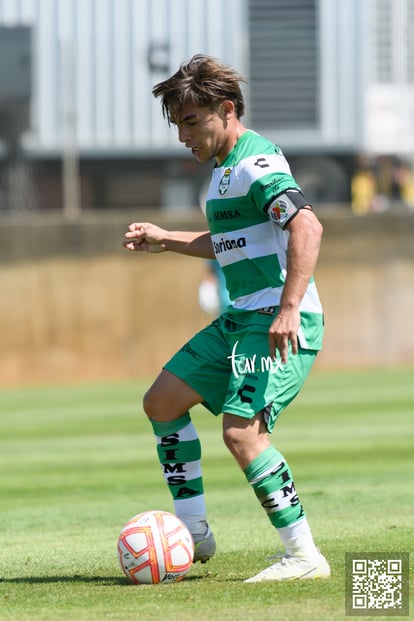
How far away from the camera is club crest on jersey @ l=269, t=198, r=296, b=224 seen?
5324 millimetres

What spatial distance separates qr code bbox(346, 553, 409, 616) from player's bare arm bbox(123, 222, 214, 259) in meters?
1.61

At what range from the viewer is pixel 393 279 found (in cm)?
2181

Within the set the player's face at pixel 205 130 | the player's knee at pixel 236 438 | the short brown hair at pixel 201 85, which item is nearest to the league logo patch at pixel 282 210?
the player's face at pixel 205 130

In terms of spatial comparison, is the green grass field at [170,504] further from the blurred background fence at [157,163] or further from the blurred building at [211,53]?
the blurred building at [211,53]

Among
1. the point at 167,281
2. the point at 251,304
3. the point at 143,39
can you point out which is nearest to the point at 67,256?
the point at 167,281

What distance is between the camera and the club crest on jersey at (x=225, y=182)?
18.3 feet

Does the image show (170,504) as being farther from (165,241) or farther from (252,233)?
(252,233)

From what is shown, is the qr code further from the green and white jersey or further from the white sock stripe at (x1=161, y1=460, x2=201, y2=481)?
the green and white jersey

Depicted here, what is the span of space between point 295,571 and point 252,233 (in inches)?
55.9

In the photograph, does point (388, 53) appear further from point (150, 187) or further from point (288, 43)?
point (150, 187)

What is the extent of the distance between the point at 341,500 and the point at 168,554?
270cm

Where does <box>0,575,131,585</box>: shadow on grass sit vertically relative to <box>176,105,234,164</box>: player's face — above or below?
below

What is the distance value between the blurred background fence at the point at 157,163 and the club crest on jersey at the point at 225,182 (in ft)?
49.5

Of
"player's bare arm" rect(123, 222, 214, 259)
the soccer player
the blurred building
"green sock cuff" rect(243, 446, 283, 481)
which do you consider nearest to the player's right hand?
"player's bare arm" rect(123, 222, 214, 259)
